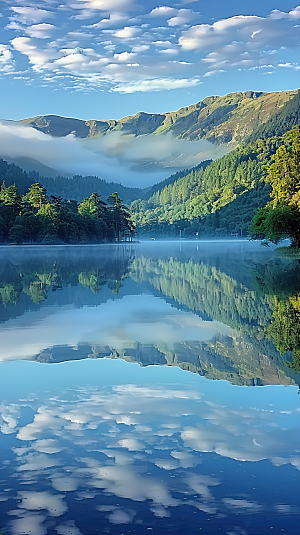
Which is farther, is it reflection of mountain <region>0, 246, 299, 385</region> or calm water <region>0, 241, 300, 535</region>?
reflection of mountain <region>0, 246, 299, 385</region>

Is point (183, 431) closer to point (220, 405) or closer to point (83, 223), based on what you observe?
point (220, 405)

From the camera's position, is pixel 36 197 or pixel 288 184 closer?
pixel 288 184

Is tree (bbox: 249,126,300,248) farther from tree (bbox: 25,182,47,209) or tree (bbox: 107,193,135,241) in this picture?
tree (bbox: 107,193,135,241)

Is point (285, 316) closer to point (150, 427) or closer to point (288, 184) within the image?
point (150, 427)

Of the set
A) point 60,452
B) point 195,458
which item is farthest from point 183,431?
point 60,452

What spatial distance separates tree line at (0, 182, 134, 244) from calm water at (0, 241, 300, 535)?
123 meters

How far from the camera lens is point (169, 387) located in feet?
30.5

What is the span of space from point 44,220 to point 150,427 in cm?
13625

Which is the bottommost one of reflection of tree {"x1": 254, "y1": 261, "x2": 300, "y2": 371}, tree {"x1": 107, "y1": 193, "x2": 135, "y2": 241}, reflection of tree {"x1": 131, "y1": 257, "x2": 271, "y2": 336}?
reflection of tree {"x1": 131, "y1": 257, "x2": 271, "y2": 336}

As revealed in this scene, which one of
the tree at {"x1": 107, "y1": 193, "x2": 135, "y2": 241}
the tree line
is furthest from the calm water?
the tree at {"x1": 107, "y1": 193, "x2": 135, "y2": 241}

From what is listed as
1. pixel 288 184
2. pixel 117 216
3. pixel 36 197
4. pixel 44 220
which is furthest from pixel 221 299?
pixel 117 216

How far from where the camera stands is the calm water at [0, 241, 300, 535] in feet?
16.6

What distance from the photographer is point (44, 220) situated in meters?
140

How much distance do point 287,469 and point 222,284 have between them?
71.9 feet
